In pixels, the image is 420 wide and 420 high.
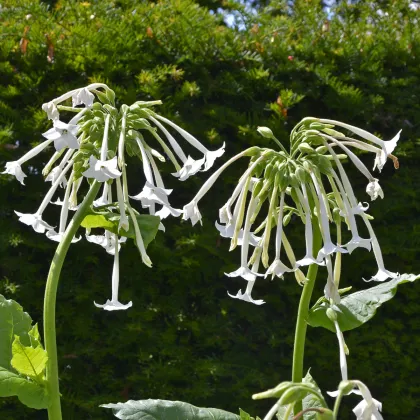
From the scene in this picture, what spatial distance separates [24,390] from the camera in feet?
5.94

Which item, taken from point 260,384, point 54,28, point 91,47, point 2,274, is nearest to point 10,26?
point 54,28

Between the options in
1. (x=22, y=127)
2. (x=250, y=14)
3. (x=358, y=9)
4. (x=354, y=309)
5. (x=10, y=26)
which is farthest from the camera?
(x=358, y=9)

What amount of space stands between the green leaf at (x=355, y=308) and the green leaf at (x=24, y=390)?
0.71m

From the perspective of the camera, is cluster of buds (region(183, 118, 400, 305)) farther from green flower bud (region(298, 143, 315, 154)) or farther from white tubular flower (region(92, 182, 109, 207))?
white tubular flower (region(92, 182, 109, 207))

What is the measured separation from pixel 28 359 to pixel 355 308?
0.83 metres

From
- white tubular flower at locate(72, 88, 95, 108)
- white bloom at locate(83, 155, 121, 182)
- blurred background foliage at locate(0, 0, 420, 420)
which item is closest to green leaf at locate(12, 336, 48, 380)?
white bloom at locate(83, 155, 121, 182)

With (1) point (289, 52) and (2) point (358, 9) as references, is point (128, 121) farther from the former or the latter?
(2) point (358, 9)

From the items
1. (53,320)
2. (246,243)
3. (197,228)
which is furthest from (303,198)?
(197,228)

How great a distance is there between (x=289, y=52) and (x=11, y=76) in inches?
65.5

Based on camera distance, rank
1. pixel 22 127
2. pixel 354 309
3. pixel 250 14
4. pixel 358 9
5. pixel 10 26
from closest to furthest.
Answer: pixel 354 309 → pixel 22 127 → pixel 10 26 → pixel 250 14 → pixel 358 9

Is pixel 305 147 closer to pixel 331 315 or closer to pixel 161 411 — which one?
pixel 331 315

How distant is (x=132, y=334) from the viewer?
386 centimetres

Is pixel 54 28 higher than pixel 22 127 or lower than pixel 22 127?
higher

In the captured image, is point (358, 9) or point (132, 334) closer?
point (132, 334)
